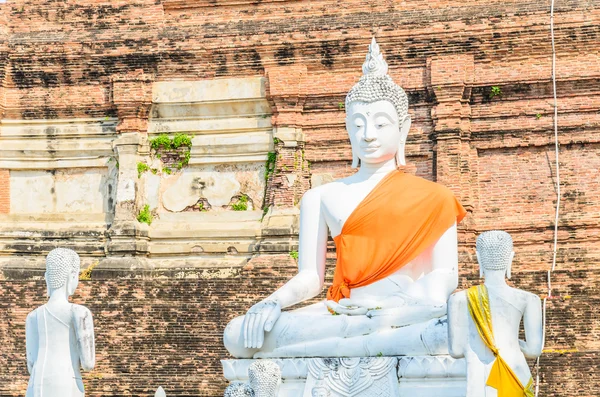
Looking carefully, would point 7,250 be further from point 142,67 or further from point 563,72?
point 563,72

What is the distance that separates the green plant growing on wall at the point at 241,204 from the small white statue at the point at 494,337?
35.1 ft

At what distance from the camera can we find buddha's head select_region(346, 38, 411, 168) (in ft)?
36.0

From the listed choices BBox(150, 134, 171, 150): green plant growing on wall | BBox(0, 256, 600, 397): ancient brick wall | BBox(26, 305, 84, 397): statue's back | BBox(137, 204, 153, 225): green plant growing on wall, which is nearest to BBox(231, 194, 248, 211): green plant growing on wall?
BBox(137, 204, 153, 225): green plant growing on wall

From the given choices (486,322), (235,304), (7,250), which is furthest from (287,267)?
(486,322)

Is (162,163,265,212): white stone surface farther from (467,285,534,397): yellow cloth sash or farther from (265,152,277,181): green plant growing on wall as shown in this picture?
(467,285,534,397): yellow cloth sash

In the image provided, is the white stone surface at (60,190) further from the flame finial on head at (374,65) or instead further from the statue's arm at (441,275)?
the statue's arm at (441,275)

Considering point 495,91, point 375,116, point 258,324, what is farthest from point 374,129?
point 495,91

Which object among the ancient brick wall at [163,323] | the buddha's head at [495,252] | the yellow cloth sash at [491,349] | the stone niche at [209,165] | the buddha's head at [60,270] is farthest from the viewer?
the stone niche at [209,165]

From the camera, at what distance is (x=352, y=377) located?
956 centimetres

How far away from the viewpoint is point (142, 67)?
1966 centimetres

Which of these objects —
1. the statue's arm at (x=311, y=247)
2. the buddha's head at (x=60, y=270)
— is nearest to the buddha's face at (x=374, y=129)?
the statue's arm at (x=311, y=247)

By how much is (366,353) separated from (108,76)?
11.1m

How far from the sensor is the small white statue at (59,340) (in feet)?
32.6

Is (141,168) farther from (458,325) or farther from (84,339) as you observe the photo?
(458,325)
